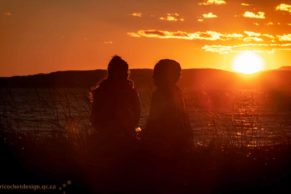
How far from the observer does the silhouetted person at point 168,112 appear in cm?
927

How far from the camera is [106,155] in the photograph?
845cm

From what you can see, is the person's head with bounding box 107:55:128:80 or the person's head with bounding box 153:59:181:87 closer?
the person's head with bounding box 107:55:128:80

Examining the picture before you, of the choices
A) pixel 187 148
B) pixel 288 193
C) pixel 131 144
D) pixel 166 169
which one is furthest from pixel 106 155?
pixel 288 193

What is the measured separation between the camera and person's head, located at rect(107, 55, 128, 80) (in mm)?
9164

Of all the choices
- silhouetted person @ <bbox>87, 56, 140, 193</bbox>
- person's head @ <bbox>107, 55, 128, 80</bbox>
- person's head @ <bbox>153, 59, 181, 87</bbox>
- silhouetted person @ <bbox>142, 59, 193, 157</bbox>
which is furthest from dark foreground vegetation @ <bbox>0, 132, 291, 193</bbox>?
person's head @ <bbox>153, 59, 181, 87</bbox>

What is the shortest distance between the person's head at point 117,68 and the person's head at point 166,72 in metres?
0.60

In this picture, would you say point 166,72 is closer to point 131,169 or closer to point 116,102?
point 116,102

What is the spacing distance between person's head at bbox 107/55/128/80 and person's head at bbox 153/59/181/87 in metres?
0.60

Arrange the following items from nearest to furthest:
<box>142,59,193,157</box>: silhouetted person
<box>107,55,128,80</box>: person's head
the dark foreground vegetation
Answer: the dark foreground vegetation
<box>107,55,128,80</box>: person's head
<box>142,59,193,157</box>: silhouetted person

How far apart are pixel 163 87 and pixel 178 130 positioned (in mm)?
851

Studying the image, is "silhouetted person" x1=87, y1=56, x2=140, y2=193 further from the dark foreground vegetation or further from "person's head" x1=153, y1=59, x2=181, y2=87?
"person's head" x1=153, y1=59, x2=181, y2=87

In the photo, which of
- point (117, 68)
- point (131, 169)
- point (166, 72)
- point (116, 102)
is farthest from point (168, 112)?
point (131, 169)

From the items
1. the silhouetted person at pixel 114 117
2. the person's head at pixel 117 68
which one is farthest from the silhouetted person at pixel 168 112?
the person's head at pixel 117 68

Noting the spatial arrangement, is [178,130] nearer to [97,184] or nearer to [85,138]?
[85,138]
